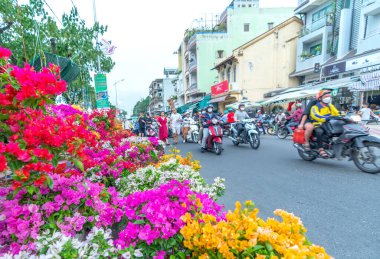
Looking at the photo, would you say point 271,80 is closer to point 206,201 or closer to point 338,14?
point 338,14

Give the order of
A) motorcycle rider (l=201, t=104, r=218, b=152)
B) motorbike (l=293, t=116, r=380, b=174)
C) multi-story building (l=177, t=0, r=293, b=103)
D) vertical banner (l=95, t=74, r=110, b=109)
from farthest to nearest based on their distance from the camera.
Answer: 1. multi-story building (l=177, t=0, r=293, b=103)
2. vertical banner (l=95, t=74, r=110, b=109)
3. motorcycle rider (l=201, t=104, r=218, b=152)
4. motorbike (l=293, t=116, r=380, b=174)

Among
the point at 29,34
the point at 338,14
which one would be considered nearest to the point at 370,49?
the point at 338,14

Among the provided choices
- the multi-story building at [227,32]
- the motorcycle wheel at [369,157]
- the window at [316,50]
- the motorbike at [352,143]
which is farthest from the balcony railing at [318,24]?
the motorcycle wheel at [369,157]

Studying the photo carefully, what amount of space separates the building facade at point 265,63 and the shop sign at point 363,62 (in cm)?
722

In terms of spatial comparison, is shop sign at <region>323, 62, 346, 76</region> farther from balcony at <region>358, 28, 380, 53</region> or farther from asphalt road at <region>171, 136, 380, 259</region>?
asphalt road at <region>171, 136, 380, 259</region>

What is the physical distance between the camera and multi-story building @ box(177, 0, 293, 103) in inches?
1043

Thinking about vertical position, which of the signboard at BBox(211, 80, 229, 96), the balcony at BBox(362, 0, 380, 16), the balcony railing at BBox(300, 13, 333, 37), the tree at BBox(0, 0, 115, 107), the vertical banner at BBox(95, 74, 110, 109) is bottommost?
the vertical banner at BBox(95, 74, 110, 109)

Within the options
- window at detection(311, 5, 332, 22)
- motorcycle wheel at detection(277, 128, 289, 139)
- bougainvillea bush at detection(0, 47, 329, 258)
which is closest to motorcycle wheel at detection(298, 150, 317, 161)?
motorcycle wheel at detection(277, 128, 289, 139)

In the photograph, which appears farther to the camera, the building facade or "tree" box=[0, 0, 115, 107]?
the building facade

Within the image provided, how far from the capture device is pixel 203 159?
659 cm

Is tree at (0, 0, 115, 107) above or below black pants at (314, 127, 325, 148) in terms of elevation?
above

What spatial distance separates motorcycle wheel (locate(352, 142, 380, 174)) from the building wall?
16979 mm

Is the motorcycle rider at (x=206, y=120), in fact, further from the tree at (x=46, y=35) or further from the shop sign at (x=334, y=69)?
the shop sign at (x=334, y=69)

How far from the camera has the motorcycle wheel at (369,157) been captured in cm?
420
